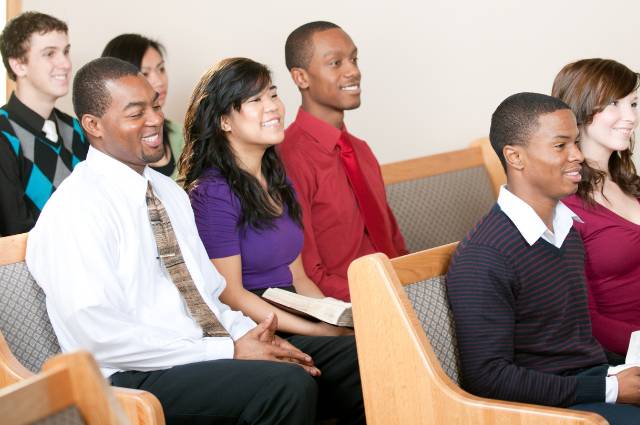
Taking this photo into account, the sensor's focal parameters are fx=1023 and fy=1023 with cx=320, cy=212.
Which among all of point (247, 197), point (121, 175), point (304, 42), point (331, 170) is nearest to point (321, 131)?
point (331, 170)

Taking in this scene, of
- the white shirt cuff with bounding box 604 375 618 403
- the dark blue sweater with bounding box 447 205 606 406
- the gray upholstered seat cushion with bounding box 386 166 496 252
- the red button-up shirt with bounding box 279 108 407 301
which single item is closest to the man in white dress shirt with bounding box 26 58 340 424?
the dark blue sweater with bounding box 447 205 606 406

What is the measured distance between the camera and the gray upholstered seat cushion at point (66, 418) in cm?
122

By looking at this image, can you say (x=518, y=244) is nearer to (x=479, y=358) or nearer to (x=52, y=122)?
(x=479, y=358)

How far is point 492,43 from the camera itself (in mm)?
4828

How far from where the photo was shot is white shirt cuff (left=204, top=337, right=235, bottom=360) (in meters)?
2.44

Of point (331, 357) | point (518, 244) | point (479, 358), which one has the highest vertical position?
A: point (518, 244)

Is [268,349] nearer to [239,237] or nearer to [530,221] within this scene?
[239,237]

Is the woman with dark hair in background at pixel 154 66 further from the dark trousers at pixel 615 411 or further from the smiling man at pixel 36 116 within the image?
the dark trousers at pixel 615 411

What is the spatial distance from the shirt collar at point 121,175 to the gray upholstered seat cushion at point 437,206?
58.6 inches

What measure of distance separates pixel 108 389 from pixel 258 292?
1647 millimetres

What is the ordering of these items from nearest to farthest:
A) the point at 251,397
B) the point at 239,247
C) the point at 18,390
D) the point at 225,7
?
the point at 18,390 → the point at 251,397 → the point at 239,247 → the point at 225,7

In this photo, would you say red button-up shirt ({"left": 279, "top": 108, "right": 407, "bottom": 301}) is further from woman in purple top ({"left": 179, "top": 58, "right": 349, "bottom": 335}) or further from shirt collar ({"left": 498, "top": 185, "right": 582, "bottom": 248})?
shirt collar ({"left": 498, "top": 185, "right": 582, "bottom": 248})

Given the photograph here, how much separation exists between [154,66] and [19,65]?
564 millimetres

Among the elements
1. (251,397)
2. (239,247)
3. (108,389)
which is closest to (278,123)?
(239,247)
